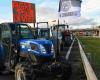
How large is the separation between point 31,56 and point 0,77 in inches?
116

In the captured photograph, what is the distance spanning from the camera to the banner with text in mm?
27906

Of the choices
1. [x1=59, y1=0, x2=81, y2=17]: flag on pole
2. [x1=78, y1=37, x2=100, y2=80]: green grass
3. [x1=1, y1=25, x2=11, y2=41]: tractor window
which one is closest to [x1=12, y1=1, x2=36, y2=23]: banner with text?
[x1=78, y1=37, x2=100, y2=80]: green grass

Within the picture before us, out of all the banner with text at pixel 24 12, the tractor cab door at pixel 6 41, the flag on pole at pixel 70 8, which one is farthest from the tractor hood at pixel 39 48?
the banner with text at pixel 24 12

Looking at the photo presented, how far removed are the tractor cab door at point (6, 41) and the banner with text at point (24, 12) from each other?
13257mm

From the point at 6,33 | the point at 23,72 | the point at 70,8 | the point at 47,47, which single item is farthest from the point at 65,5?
the point at 23,72

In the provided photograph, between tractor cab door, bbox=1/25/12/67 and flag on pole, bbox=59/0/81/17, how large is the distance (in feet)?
13.3

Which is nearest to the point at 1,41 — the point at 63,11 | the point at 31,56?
the point at 31,56

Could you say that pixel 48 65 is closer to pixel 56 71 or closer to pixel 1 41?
pixel 56 71

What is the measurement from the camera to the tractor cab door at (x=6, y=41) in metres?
13.8

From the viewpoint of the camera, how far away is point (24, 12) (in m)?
28.3

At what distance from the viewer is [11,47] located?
1376 cm

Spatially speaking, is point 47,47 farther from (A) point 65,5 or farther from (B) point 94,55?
(B) point 94,55

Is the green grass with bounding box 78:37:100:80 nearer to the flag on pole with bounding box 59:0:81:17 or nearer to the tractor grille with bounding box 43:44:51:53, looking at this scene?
the tractor grille with bounding box 43:44:51:53

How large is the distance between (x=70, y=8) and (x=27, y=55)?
583cm
